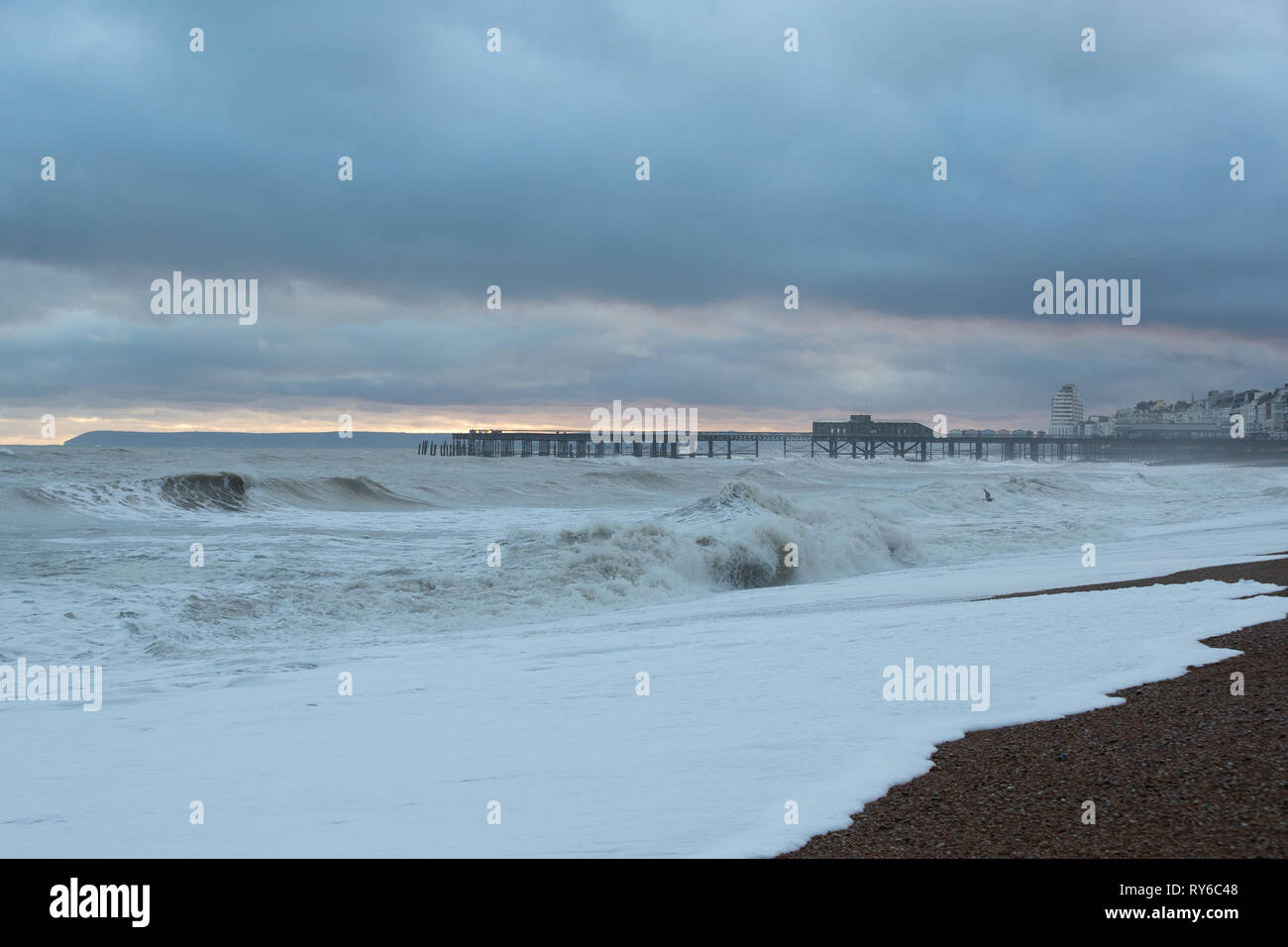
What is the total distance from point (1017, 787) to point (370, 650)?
6.94 m

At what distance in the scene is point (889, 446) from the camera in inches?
5128

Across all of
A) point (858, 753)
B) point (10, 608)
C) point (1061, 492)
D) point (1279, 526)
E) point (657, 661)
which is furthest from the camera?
point (1061, 492)

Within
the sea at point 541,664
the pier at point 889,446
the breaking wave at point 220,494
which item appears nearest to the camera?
the sea at point 541,664

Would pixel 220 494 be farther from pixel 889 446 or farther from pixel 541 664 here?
pixel 889 446

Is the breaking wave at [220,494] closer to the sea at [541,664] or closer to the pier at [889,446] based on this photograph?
the sea at [541,664]

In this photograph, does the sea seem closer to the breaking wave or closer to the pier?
the breaking wave

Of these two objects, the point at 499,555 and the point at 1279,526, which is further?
the point at 1279,526

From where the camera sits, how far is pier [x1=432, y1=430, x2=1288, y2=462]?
113344 millimetres

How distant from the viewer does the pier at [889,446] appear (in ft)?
372

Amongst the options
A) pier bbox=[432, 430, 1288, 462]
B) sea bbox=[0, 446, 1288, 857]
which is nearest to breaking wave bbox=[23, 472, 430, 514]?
sea bbox=[0, 446, 1288, 857]

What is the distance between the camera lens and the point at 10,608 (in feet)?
35.3

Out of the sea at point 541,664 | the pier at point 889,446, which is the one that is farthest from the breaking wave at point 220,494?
the pier at point 889,446
